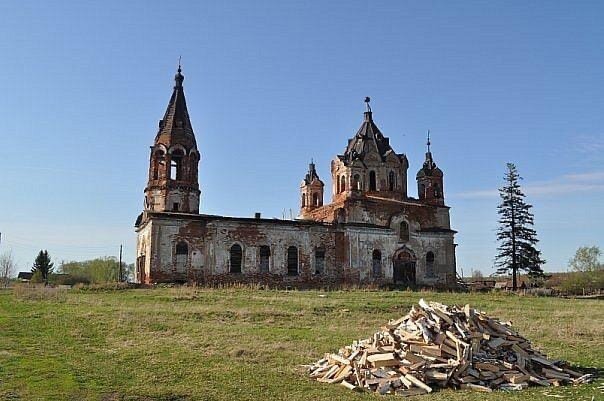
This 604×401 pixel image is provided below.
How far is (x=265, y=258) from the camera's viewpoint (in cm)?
3844

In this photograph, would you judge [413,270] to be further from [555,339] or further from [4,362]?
[4,362]

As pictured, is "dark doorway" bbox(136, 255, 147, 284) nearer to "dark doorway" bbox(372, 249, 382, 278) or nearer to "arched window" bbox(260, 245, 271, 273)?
"arched window" bbox(260, 245, 271, 273)

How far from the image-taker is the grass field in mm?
11367

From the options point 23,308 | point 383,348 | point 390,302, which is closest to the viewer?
point 383,348

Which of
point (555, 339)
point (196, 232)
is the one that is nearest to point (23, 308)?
point (196, 232)

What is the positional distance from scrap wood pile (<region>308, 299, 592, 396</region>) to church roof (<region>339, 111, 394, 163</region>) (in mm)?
29632

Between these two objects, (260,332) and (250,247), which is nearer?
(260,332)

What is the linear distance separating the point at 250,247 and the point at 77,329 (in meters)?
19.9

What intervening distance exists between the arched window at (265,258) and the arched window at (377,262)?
7322 millimetres

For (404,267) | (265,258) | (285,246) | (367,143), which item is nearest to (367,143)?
(367,143)

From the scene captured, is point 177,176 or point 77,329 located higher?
point 177,176

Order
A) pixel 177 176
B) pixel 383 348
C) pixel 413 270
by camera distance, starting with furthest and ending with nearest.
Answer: pixel 413 270 → pixel 177 176 → pixel 383 348

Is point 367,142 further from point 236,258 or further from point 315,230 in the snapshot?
point 236,258

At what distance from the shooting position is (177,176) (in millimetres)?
38625
